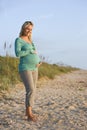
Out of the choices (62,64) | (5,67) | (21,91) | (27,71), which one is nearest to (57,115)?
(27,71)

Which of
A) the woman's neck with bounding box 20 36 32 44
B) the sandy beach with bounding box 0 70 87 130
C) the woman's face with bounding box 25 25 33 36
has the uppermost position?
the woman's face with bounding box 25 25 33 36

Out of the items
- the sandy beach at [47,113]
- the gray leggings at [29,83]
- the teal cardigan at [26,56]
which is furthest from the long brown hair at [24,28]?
the sandy beach at [47,113]

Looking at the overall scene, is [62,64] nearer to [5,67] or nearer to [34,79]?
[5,67]

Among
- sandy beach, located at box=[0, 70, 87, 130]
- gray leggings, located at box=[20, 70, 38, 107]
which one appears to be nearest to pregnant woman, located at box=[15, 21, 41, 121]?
gray leggings, located at box=[20, 70, 38, 107]

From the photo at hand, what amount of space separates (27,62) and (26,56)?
0.12m

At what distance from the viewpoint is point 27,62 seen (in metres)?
7.46

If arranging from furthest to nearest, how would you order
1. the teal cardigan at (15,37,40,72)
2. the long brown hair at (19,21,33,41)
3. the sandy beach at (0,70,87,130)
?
1. the long brown hair at (19,21,33,41)
2. the teal cardigan at (15,37,40,72)
3. the sandy beach at (0,70,87,130)

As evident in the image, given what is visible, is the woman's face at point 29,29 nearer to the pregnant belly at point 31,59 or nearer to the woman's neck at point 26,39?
the woman's neck at point 26,39

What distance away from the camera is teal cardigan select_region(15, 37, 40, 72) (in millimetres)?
7417

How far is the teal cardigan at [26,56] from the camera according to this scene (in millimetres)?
7417

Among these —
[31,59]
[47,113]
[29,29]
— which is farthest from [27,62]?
[47,113]

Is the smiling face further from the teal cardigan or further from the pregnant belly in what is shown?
the pregnant belly

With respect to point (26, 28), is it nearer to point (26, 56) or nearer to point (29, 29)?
point (29, 29)

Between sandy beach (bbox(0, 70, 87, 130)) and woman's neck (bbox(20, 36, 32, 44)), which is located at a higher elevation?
woman's neck (bbox(20, 36, 32, 44))
